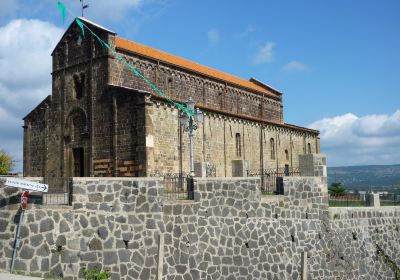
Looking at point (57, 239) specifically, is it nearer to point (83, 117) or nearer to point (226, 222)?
point (226, 222)

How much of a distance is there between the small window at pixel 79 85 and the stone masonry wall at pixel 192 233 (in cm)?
1642

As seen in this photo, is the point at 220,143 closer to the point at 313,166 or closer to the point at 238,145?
the point at 238,145

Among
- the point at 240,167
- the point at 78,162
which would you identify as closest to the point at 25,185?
the point at 240,167

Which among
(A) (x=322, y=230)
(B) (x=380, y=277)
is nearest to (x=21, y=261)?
(A) (x=322, y=230)

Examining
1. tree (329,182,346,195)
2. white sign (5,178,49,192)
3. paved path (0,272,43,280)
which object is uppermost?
white sign (5,178,49,192)

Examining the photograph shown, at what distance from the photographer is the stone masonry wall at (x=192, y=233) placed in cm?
1321

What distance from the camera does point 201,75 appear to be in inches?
1404

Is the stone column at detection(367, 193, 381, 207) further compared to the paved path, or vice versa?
the stone column at detection(367, 193, 381, 207)

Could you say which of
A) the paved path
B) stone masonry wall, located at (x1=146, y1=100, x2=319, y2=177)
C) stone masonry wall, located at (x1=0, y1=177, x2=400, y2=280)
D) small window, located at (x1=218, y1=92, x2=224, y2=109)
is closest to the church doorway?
stone masonry wall, located at (x1=146, y1=100, x2=319, y2=177)

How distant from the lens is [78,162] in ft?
96.7

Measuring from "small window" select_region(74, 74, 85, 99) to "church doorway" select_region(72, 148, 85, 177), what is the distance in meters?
3.47

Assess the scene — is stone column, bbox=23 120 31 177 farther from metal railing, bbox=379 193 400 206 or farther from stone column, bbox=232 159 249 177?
metal railing, bbox=379 193 400 206

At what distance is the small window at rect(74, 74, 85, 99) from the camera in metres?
29.6

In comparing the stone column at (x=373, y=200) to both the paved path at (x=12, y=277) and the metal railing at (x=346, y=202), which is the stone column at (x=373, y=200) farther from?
the paved path at (x=12, y=277)
